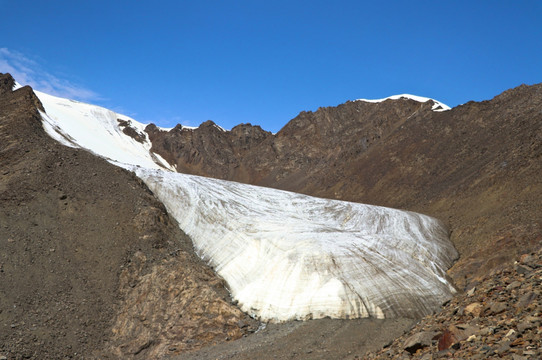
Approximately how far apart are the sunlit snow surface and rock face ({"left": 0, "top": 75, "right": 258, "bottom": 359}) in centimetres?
151

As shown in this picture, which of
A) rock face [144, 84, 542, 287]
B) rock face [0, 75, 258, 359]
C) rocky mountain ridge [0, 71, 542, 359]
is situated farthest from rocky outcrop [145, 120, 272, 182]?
rock face [0, 75, 258, 359]

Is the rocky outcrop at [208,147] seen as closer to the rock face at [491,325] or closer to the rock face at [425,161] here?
the rock face at [425,161]

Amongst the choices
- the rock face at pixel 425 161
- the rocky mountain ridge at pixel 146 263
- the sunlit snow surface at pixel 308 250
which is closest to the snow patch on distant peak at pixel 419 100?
the rock face at pixel 425 161

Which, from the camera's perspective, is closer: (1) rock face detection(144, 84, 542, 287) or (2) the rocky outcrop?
(1) rock face detection(144, 84, 542, 287)

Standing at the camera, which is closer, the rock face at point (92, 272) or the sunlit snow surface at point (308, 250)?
the rock face at point (92, 272)

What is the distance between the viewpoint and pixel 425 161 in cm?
5769

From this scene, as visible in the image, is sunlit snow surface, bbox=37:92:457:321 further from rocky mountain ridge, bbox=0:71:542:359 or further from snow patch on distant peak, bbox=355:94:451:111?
snow patch on distant peak, bbox=355:94:451:111

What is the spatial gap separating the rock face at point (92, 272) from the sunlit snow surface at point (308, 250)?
4.97 ft

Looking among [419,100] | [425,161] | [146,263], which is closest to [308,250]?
[146,263]

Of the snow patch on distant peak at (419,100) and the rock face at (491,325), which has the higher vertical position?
the snow patch on distant peak at (419,100)

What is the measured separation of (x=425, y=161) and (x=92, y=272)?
47311 mm

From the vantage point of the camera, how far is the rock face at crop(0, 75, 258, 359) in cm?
1683

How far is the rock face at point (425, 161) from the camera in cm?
2986

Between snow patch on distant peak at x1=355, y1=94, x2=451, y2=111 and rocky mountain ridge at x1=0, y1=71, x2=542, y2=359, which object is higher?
snow patch on distant peak at x1=355, y1=94, x2=451, y2=111
